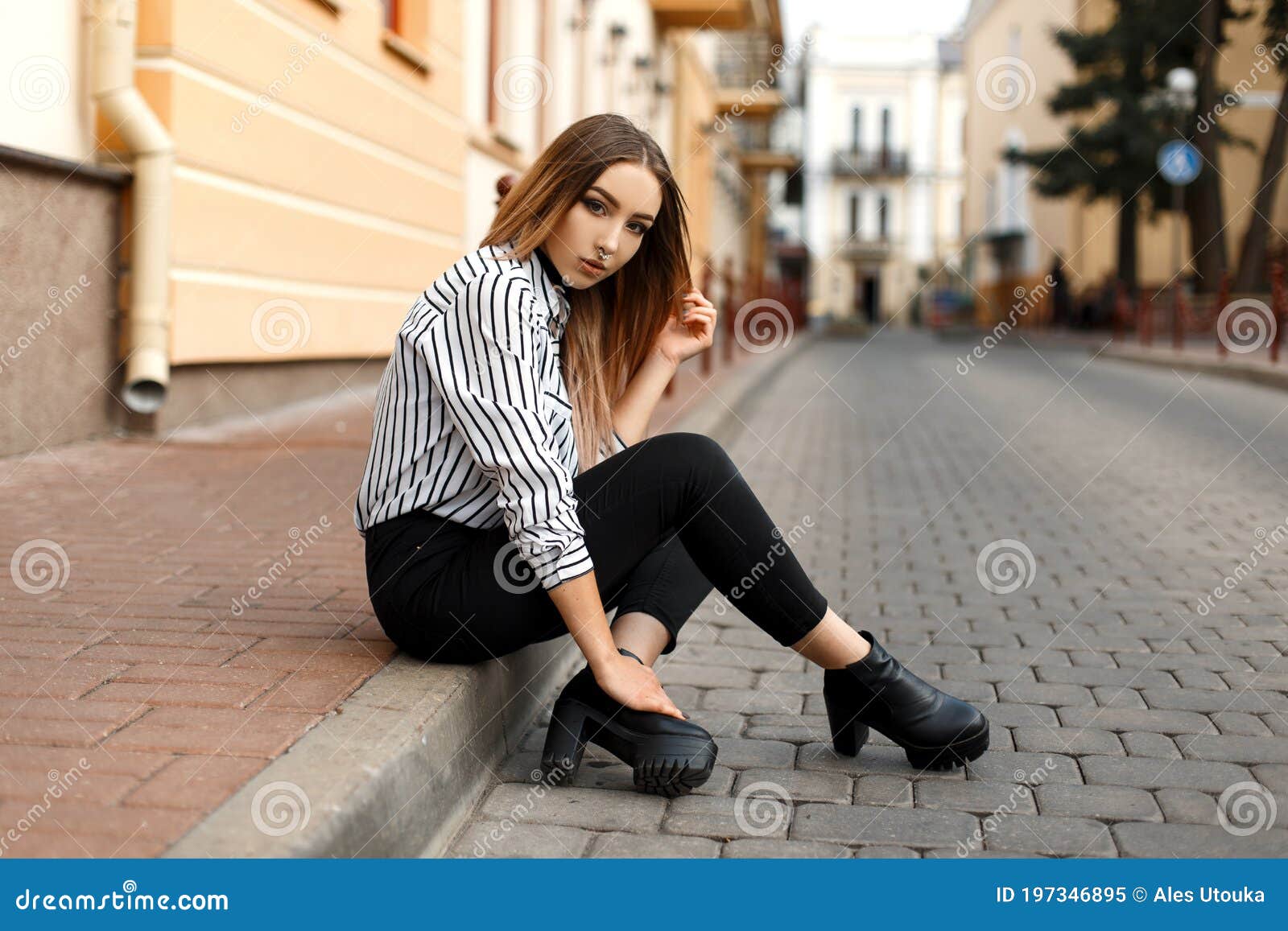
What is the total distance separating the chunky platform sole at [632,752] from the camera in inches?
104

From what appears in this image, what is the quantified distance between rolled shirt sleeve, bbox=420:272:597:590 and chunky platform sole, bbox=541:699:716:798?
0.34 m

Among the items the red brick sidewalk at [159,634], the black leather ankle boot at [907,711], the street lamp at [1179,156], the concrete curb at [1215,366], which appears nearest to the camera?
the red brick sidewalk at [159,634]

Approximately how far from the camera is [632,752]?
268cm

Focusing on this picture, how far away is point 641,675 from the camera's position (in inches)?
106

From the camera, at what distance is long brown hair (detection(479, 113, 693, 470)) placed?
8.77ft

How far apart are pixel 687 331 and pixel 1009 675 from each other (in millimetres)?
1254

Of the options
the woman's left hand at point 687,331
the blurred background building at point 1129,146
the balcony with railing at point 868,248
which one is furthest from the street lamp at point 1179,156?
the balcony with railing at point 868,248

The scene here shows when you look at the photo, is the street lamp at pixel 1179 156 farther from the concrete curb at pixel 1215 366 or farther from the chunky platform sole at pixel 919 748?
the chunky platform sole at pixel 919 748

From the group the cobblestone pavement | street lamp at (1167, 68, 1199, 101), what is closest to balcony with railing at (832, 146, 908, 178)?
street lamp at (1167, 68, 1199, 101)

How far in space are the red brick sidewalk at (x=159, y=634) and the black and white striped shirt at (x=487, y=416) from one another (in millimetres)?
405

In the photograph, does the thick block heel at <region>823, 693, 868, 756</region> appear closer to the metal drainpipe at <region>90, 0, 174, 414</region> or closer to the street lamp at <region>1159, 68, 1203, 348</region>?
the metal drainpipe at <region>90, 0, 174, 414</region>

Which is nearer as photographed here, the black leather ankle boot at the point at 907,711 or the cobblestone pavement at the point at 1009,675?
the cobblestone pavement at the point at 1009,675

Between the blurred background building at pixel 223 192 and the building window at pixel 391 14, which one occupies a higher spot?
the building window at pixel 391 14

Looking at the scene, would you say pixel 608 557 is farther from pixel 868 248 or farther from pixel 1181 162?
pixel 868 248
